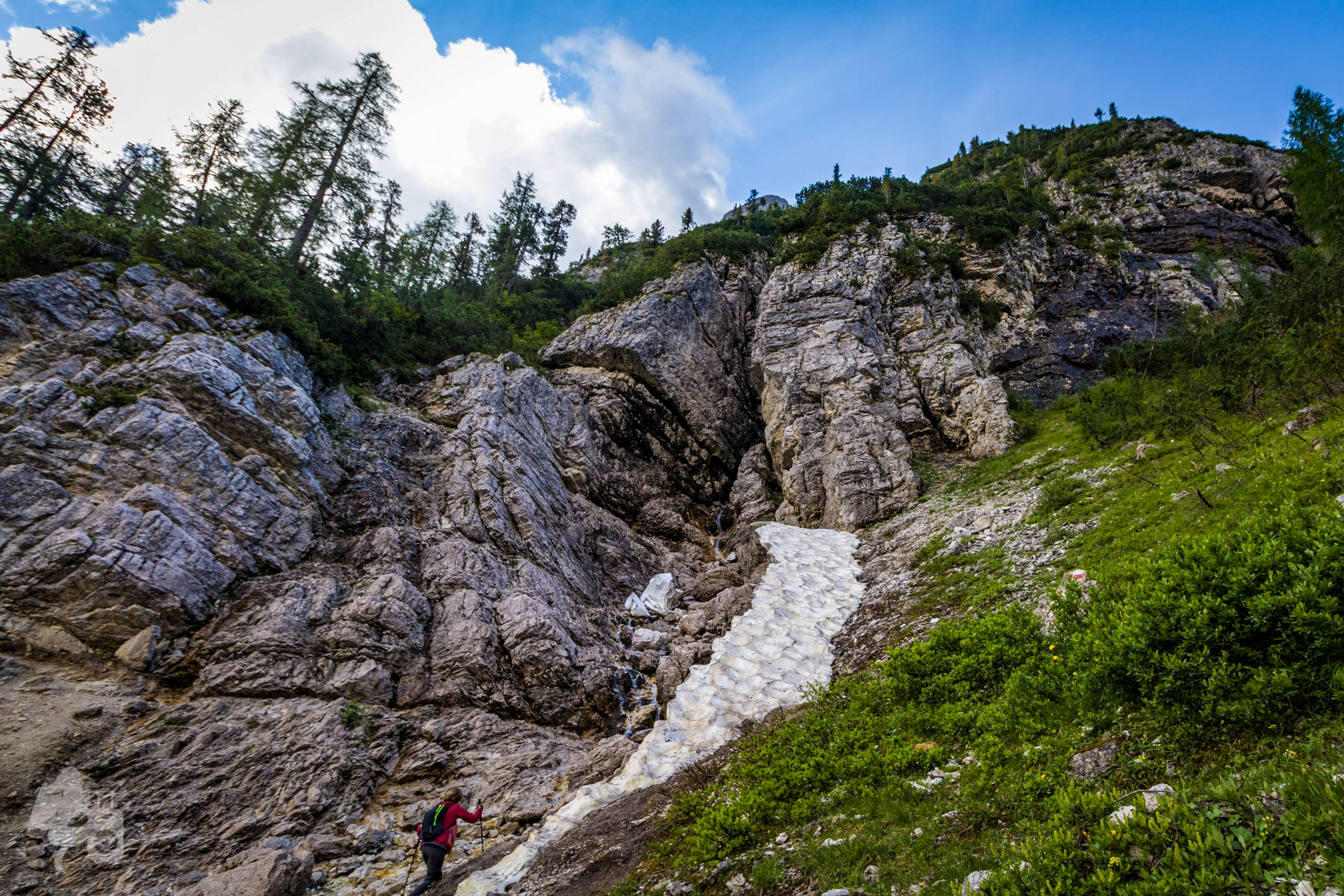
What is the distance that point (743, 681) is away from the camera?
1424 centimetres

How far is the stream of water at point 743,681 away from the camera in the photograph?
33.3ft

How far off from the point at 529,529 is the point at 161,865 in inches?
499

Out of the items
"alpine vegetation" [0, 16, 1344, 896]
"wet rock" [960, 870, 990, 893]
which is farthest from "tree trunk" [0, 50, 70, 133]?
"wet rock" [960, 870, 990, 893]

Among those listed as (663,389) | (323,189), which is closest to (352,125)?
(323,189)

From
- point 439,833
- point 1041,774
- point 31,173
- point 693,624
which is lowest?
point 439,833

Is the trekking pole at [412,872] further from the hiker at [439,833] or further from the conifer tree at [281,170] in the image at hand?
the conifer tree at [281,170]

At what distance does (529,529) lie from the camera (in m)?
20.7

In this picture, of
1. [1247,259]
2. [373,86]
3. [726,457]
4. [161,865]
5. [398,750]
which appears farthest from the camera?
[1247,259]

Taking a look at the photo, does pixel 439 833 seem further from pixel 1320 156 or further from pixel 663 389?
pixel 1320 156

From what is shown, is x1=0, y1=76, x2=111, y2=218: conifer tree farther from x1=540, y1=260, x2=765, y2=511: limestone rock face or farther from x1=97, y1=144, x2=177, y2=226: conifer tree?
x1=540, y1=260, x2=765, y2=511: limestone rock face

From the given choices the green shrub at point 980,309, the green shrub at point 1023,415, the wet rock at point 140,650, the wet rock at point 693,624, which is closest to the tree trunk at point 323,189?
the wet rock at point 140,650

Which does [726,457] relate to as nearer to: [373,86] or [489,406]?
[489,406]

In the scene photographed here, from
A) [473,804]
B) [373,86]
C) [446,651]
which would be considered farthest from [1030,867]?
[373,86]

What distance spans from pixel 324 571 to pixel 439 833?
9.69 metres
